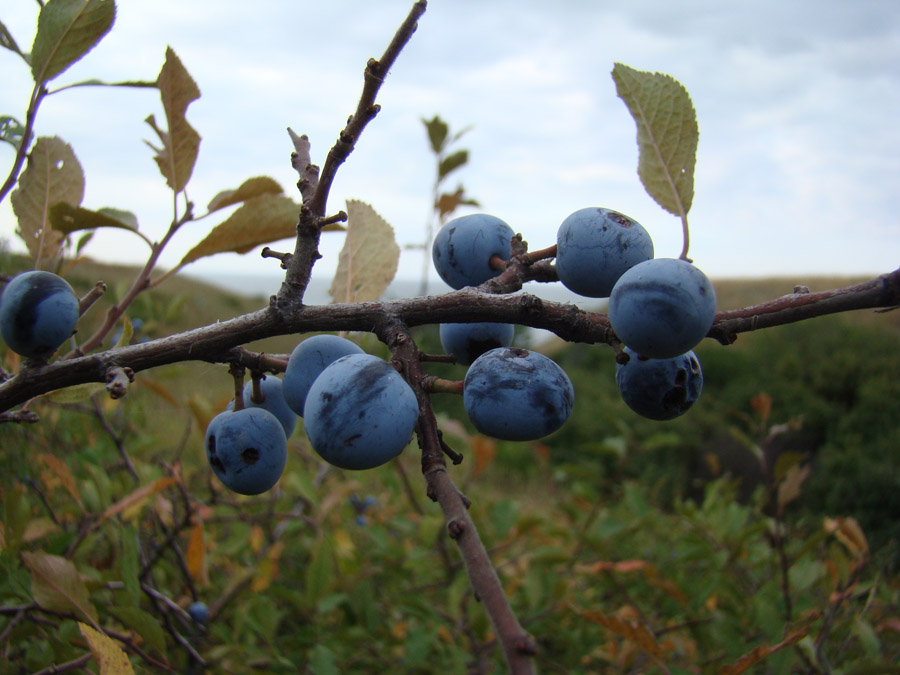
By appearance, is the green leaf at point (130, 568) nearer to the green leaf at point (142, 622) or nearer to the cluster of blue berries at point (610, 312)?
the green leaf at point (142, 622)

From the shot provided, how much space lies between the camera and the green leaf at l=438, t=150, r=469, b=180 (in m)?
2.31

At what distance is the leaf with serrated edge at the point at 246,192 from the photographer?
4.11 feet

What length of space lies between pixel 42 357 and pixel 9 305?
85 millimetres

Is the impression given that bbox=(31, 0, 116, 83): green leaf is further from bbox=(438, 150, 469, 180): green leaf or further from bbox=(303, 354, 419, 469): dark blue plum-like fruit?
bbox=(438, 150, 469, 180): green leaf

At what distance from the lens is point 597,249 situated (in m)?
0.86

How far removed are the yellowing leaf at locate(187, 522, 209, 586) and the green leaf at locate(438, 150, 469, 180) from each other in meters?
1.44

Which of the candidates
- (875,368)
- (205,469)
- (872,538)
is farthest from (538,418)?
(875,368)

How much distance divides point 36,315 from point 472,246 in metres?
0.65

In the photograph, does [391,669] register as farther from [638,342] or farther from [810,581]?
[638,342]

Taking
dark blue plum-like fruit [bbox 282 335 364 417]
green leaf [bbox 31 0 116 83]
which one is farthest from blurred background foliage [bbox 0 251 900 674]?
green leaf [bbox 31 0 116 83]

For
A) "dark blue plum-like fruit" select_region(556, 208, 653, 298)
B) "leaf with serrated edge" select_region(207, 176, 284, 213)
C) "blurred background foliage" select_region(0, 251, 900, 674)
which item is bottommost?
"blurred background foliage" select_region(0, 251, 900, 674)

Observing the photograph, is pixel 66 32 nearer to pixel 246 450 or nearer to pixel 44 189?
pixel 44 189

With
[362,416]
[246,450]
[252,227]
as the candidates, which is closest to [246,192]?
[252,227]

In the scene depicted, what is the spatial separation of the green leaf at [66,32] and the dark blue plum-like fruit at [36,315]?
16.3 inches
